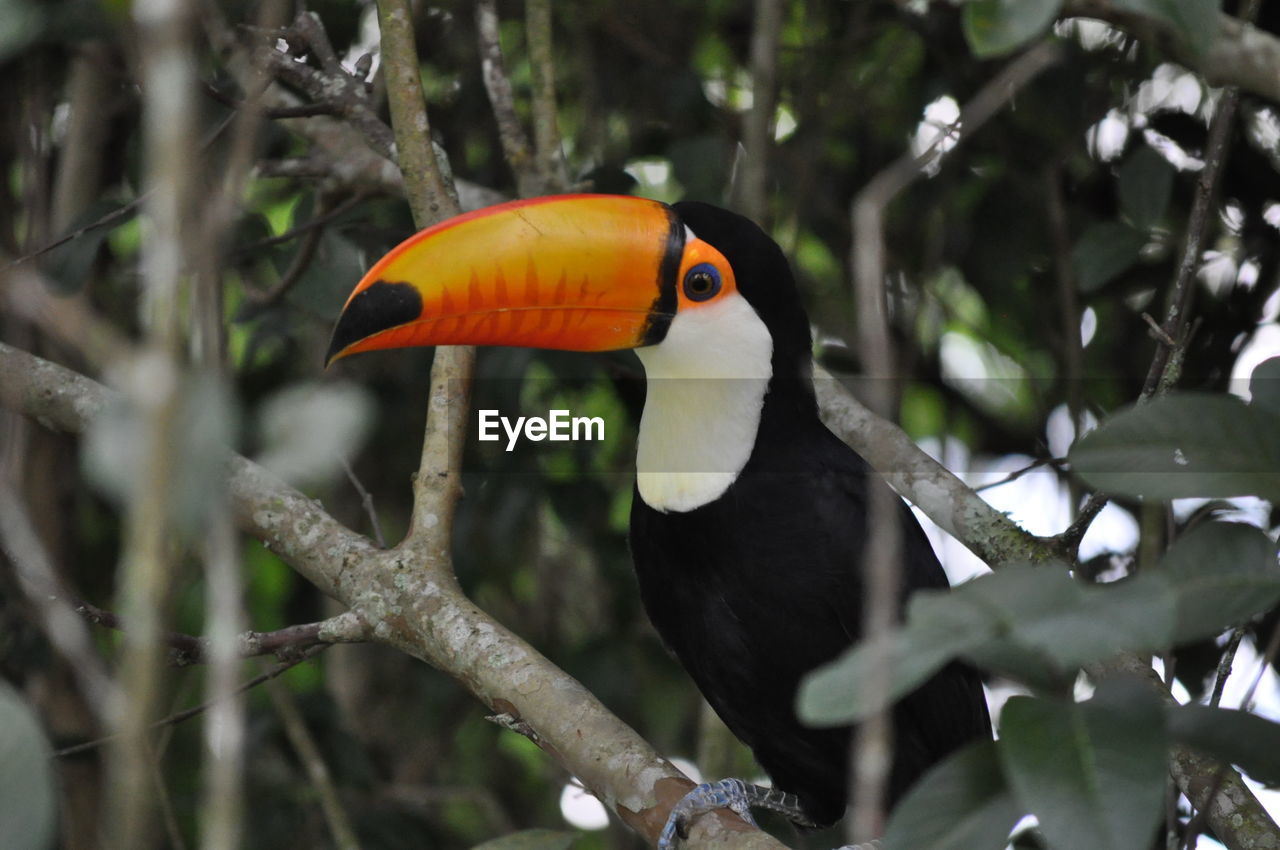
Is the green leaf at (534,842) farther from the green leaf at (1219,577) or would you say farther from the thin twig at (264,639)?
the green leaf at (1219,577)

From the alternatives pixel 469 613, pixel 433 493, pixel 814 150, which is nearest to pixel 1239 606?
pixel 469 613

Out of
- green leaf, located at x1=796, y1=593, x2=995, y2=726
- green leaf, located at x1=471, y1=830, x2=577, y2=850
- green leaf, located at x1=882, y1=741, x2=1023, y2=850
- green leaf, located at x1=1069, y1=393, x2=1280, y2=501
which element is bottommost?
green leaf, located at x1=471, y1=830, x2=577, y2=850

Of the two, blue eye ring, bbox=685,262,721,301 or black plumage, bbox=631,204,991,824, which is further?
blue eye ring, bbox=685,262,721,301

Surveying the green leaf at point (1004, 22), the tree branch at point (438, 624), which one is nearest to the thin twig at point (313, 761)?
the tree branch at point (438, 624)

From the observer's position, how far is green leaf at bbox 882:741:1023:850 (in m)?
1.16

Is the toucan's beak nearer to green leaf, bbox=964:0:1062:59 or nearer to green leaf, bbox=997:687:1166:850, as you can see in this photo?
green leaf, bbox=964:0:1062:59

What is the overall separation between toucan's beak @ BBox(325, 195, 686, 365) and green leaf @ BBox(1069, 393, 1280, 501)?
1171mm

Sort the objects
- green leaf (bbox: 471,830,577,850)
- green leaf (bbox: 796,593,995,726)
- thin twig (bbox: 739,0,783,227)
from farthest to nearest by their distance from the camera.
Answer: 1. thin twig (bbox: 739,0,783,227)
2. green leaf (bbox: 471,830,577,850)
3. green leaf (bbox: 796,593,995,726)

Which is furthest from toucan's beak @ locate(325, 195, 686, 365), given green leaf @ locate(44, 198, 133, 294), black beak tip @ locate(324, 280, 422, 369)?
green leaf @ locate(44, 198, 133, 294)

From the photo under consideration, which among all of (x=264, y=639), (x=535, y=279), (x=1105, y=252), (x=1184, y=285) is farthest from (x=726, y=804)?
(x=1105, y=252)

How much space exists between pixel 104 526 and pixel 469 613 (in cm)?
205

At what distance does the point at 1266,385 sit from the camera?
134 centimetres

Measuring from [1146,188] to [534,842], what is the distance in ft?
5.51

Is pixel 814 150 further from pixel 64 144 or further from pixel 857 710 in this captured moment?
pixel 857 710
